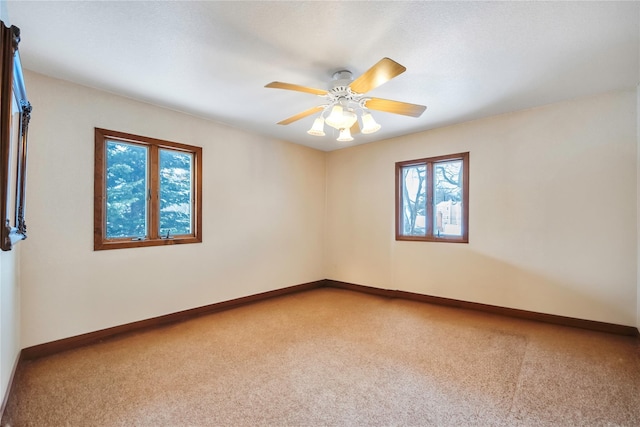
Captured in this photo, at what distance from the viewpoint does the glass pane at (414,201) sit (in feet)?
14.1

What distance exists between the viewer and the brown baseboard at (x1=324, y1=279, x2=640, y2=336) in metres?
2.98

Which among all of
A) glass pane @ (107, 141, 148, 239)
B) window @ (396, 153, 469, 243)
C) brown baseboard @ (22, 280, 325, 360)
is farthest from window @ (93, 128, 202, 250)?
window @ (396, 153, 469, 243)

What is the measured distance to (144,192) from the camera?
10.6ft

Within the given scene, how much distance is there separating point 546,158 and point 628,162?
2.12 ft

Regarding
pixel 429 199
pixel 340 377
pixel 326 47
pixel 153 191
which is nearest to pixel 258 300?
pixel 153 191

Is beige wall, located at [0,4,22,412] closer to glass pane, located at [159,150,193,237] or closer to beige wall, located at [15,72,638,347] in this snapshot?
beige wall, located at [15,72,638,347]

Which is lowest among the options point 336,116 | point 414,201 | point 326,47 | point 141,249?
point 141,249

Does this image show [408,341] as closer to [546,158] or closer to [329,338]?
[329,338]

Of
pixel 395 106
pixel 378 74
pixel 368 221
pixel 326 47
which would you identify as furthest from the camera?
pixel 368 221

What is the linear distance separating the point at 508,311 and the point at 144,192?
4335mm

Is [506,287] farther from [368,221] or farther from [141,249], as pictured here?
→ [141,249]

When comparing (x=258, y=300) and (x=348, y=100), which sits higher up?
(x=348, y=100)

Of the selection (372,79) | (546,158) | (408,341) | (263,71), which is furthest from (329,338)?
(546,158)

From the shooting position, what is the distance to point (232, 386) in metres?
2.08
